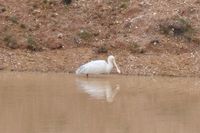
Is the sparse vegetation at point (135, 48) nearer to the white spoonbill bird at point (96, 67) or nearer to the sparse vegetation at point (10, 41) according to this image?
the white spoonbill bird at point (96, 67)

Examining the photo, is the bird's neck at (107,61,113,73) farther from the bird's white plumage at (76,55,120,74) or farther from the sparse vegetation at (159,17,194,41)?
the sparse vegetation at (159,17,194,41)

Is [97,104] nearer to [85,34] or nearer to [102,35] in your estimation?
[85,34]

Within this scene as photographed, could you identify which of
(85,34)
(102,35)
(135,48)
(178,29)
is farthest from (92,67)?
(178,29)

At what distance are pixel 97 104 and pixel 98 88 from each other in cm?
346

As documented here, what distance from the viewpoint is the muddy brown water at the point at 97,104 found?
477 inches

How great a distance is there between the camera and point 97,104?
49.0 feet

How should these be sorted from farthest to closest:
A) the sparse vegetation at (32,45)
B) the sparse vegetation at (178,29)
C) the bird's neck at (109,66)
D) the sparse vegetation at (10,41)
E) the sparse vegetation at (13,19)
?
the sparse vegetation at (13,19), the sparse vegetation at (178,29), the sparse vegetation at (10,41), the sparse vegetation at (32,45), the bird's neck at (109,66)

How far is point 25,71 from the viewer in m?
21.8

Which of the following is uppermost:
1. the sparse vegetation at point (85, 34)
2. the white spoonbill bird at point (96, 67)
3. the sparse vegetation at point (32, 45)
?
the sparse vegetation at point (85, 34)

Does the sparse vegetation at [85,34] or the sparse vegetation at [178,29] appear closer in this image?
the sparse vegetation at [178,29]

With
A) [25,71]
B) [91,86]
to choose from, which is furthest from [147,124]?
[25,71]

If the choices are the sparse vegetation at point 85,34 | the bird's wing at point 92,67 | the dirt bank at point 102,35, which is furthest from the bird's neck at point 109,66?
the sparse vegetation at point 85,34

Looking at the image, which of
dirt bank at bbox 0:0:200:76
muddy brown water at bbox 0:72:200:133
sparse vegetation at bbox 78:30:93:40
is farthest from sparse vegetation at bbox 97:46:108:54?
muddy brown water at bbox 0:72:200:133

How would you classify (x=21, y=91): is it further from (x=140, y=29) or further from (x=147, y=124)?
(x=140, y=29)
